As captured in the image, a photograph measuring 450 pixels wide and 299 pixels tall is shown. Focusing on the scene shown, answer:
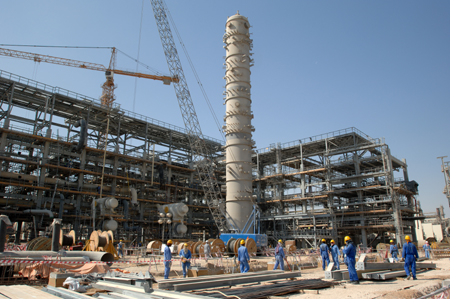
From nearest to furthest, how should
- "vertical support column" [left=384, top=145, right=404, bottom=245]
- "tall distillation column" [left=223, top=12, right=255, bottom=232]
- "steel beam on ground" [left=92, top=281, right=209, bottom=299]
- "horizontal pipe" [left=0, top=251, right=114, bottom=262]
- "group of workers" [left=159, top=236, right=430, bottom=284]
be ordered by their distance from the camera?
"steel beam on ground" [left=92, top=281, right=209, bottom=299] < "group of workers" [left=159, top=236, right=430, bottom=284] < "horizontal pipe" [left=0, top=251, right=114, bottom=262] < "tall distillation column" [left=223, top=12, right=255, bottom=232] < "vertical support column" [left=384, top=145, right=404, bottom=245]

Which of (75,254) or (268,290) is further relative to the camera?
(75,254)

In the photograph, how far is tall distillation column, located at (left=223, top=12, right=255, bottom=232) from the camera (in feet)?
124

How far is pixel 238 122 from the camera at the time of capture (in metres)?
39.1

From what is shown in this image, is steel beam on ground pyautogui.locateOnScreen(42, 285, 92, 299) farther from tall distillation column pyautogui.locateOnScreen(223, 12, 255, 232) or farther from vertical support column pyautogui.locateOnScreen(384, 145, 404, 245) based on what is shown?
vertical support column pyautogui.locateOnScreen(384, 145, 404, 245)

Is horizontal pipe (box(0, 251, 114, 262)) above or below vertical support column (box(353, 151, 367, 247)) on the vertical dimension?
below

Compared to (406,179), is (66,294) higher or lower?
lower

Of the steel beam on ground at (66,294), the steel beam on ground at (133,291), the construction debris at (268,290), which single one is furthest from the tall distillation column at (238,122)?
the steel beam on ground at (66,294)

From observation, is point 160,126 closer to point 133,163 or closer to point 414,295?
point 133,163

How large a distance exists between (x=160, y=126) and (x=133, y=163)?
741cm

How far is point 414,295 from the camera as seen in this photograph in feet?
30.5

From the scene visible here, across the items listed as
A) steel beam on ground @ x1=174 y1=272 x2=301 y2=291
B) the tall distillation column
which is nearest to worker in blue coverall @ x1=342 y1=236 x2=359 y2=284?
steel beam on ground @ x1=174 y1=272 x2=301 y2=291

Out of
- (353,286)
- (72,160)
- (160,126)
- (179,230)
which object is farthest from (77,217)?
(353,286)

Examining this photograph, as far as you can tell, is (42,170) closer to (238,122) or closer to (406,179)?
(238,122)

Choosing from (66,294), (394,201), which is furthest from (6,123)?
(394,201)
